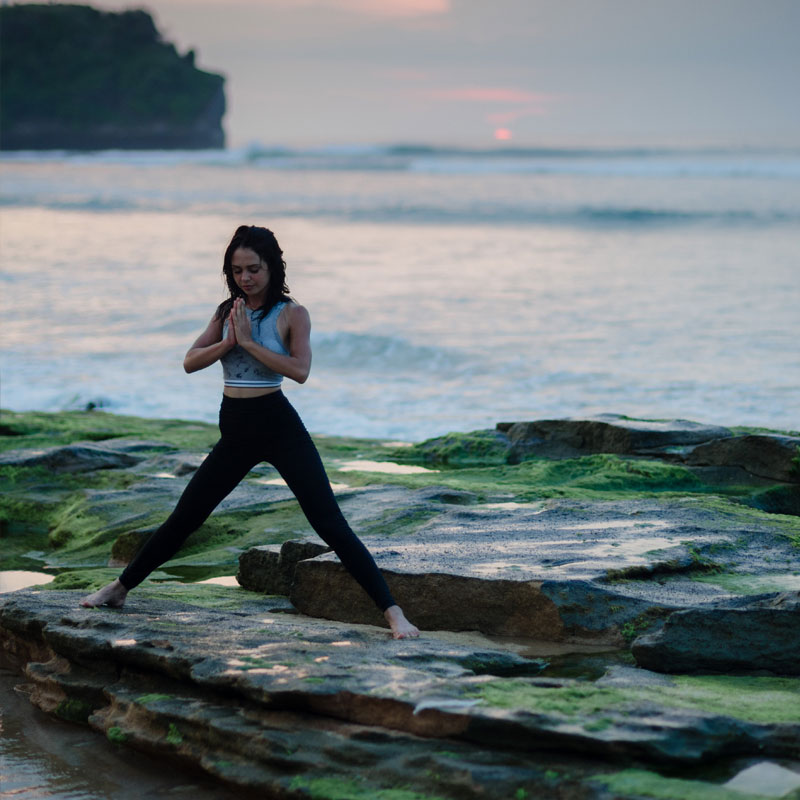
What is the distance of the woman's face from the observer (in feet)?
14.0

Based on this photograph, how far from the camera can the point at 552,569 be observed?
4.61 metres

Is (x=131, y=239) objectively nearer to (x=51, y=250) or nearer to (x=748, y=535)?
(x=51, y=250)

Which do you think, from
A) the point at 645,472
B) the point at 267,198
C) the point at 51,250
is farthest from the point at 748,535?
the point at 267,198

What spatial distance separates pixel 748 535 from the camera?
17.5 feet

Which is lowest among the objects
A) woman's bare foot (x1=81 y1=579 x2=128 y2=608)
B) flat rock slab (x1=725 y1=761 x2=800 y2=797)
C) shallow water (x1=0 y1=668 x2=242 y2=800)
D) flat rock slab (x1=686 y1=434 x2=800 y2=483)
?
shallow water (x1=0 y1=668 x2=242 y2=800)

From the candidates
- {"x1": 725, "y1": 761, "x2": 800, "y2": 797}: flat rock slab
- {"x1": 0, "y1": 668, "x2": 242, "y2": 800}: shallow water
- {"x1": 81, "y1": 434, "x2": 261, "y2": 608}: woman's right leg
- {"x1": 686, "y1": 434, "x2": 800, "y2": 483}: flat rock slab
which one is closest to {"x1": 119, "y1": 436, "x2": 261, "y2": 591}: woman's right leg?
{"x1": 81, "y1": 434, "x2": 261, "y2": 608}: woman's right leg

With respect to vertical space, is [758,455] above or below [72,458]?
above

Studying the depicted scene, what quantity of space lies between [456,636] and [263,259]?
174cm

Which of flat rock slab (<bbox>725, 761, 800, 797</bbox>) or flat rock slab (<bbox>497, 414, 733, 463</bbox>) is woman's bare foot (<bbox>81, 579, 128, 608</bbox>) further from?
flat rock slab (<bbox>497, 414, 733, 463</bbox>)

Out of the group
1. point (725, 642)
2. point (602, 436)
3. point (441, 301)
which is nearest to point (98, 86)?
point (441, 301)

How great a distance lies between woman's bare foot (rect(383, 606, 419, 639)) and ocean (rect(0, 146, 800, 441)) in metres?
5.92

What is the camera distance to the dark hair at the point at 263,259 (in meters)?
4.29

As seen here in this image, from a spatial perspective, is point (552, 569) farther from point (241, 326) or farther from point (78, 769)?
point (78, 769)

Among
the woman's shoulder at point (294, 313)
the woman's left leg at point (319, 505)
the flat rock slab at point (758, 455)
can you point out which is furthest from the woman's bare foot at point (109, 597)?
the flat rock slab at point (758, 455)
